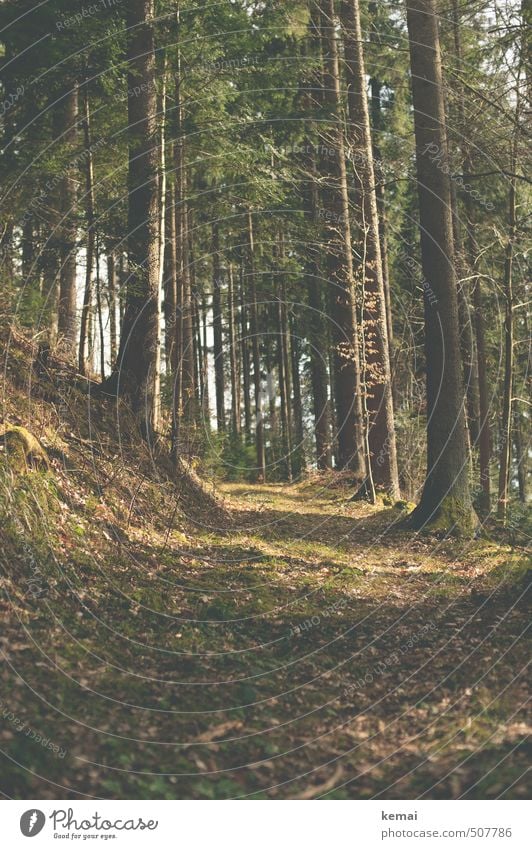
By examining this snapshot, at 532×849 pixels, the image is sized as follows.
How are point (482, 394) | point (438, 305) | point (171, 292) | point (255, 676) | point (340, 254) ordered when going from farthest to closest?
point (482, 394)
point (340, 254)
point (171, 292)
point (438, 305)
point (255, 676)

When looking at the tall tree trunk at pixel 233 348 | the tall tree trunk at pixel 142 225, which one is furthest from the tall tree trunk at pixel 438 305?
the tall tree trunk at pixel 233 348

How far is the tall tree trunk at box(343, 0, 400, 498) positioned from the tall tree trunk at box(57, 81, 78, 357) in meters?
6.17

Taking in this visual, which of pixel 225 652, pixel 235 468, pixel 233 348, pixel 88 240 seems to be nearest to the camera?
pixel 225 652

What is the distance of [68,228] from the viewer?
1195 centimetres

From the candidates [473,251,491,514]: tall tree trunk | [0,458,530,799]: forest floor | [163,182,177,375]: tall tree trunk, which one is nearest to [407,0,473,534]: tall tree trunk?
[0,458,530,799]: forest floor

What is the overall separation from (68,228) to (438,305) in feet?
20.9

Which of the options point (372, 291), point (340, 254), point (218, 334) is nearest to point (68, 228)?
point (372, 291)

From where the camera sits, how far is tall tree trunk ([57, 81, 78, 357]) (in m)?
11.9

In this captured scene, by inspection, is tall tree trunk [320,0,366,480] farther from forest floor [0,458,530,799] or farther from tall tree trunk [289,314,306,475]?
forest floor [0,458,530,799]

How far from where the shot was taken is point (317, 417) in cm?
2430

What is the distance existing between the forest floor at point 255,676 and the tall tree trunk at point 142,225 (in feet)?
9.95

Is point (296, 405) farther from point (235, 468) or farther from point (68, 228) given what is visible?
point (68, 228)

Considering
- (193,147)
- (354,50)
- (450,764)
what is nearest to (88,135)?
(193,147)

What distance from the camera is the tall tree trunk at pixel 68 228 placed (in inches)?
470
